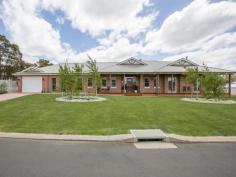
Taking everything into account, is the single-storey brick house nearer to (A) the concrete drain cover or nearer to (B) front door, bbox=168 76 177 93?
(B) front door, bbox=168 76 177 93

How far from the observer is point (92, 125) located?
7.47 meters

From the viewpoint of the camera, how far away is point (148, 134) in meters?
6.26

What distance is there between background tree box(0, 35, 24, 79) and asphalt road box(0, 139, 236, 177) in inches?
1556

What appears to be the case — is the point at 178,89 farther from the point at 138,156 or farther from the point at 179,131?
the point at 138,156

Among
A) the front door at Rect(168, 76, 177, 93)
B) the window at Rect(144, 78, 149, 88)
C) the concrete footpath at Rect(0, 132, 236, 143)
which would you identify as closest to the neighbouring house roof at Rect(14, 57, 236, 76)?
the window at Rect(144, 78, 149, 88)

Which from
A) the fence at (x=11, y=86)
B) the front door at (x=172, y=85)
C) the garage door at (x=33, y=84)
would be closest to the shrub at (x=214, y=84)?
the front door at (x=172, y=85)

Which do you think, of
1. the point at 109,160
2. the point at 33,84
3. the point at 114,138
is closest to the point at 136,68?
the point at 33,84

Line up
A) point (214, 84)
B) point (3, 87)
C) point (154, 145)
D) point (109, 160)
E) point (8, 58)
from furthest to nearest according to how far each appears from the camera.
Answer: point (8, 58) < point (3, 87) < point (214, 84) < point (154, 145) < point (109, 160)

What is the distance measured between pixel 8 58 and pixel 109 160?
42.5 metres

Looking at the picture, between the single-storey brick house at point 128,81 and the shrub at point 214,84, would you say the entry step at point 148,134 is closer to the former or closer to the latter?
the shrub at point 214,84

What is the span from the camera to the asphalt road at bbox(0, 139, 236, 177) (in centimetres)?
371

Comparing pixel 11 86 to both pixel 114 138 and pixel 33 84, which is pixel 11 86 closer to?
pixel 33 84

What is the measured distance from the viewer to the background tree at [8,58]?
3819 centimetres

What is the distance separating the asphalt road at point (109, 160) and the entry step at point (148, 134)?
2.04ft
